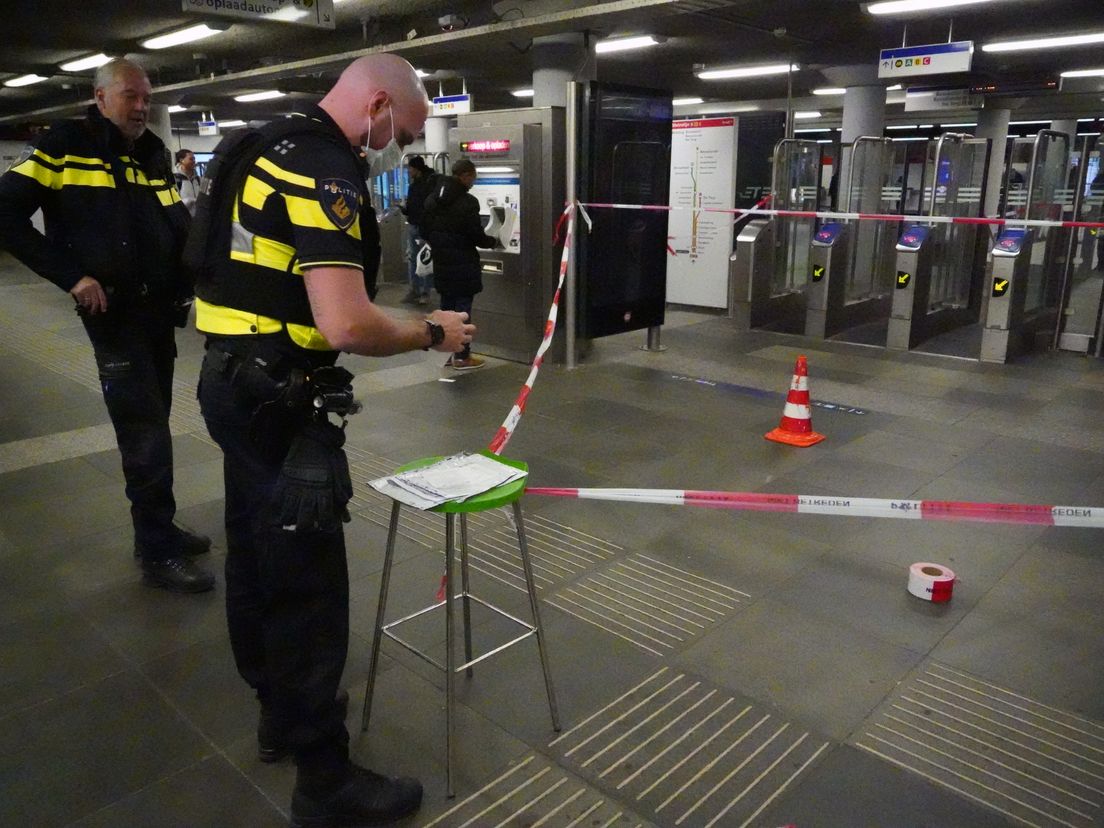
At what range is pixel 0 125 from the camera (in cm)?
2222

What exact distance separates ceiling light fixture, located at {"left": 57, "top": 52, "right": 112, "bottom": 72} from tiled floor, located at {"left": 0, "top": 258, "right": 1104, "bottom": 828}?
369 inches

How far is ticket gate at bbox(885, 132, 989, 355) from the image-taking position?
28.4 ft

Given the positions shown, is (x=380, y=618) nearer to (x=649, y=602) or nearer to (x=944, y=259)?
(x=649, y=602)

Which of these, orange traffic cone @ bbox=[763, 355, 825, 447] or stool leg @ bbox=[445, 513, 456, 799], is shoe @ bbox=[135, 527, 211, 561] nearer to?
stool leg @ bbox=[445, 513, 456, 799]

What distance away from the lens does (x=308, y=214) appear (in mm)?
1861

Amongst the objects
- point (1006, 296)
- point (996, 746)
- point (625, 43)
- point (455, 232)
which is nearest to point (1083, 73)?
point (1006, 296)

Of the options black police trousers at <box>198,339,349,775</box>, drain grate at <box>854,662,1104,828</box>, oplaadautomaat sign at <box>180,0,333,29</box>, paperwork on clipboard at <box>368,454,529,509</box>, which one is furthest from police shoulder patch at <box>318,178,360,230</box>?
oplaadautomaat sign at <box>180,0,333,29</box>

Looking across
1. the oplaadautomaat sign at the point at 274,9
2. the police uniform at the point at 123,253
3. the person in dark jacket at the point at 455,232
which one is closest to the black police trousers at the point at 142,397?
the police uniform at the point at 123,253

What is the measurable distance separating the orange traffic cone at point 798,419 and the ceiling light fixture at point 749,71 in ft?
27.5

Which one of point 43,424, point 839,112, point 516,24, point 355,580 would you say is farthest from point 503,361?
point 839,112

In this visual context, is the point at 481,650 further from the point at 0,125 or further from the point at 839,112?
the point at 0,125

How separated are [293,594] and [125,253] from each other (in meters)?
1.95

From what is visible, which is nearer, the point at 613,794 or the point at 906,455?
the point at 613,794

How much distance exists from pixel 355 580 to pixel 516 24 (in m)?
5.45
